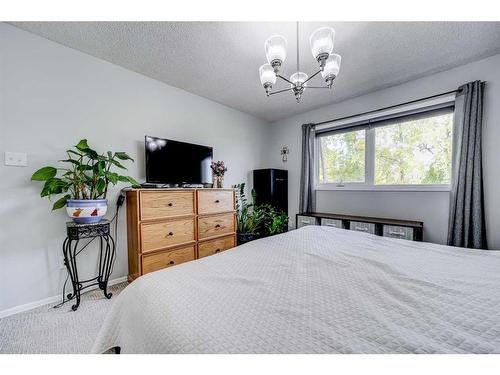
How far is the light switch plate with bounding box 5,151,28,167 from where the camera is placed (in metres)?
1.58

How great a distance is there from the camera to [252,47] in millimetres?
1821

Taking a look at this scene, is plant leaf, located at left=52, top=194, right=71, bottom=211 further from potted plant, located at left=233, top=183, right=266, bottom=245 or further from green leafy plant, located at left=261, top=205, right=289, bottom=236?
green leafy plant, located at left=261, top=205, right=289, bottom=236

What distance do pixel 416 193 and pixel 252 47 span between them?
252 cm

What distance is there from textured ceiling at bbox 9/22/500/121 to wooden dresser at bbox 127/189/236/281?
1.34m

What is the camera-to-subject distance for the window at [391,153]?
234 cm

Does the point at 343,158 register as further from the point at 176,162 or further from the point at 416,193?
the point at 176,162

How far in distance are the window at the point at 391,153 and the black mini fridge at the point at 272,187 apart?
2.05 ft

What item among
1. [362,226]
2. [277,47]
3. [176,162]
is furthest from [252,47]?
[362,226]

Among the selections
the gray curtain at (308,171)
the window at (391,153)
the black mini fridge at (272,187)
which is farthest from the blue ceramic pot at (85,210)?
the window at (391,153)

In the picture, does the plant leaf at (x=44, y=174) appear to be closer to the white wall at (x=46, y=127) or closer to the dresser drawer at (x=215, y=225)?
the white wall at (x=46, y=127)

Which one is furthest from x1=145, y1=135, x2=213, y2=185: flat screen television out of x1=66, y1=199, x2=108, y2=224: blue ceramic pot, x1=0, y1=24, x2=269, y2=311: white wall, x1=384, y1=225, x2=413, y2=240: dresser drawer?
x1=384, y1=225, x2=413, y2=240: dresser drawer

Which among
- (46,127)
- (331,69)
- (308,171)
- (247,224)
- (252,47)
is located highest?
(252,47)
